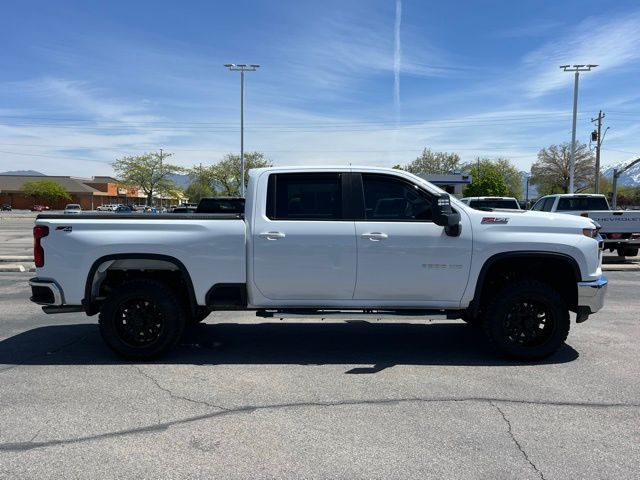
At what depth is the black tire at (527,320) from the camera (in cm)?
536

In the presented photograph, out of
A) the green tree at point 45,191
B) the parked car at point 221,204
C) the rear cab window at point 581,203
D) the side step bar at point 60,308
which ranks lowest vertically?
the side step bar at point 60,308

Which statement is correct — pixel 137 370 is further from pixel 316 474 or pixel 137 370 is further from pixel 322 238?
pixel 316 474

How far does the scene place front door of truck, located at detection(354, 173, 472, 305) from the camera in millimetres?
5289

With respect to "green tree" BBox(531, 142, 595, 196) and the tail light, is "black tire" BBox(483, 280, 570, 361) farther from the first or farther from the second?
"green tree" BBox(531, 142, 595, 196)

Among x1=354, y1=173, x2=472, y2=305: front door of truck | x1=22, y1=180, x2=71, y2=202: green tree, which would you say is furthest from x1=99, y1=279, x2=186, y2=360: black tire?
x1=22, y1=180, x2=71, y2=202: green tree

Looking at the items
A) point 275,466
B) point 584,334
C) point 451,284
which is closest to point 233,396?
point 275,466

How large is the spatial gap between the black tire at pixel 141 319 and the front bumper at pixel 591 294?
13.4 ft

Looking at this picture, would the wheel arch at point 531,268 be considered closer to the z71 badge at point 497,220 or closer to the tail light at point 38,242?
the z71 badge at point 497,220

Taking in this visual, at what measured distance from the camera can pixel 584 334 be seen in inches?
267

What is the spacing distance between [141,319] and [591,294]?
15.2 feet

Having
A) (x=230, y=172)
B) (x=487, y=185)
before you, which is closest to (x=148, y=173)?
(x=230, y=172)

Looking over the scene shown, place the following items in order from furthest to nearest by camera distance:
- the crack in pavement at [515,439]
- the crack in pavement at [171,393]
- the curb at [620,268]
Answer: the curb at [620,268] → the crack in pavement at [171,393] → the crack in pavement at [515,439]

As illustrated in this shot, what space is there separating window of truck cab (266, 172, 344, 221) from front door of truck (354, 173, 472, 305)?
1.09ft

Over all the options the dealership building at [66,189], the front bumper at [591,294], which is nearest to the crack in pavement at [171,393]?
the front bumper at [591,294]
